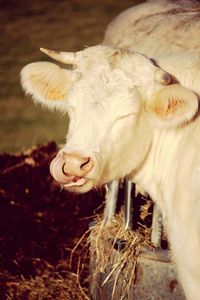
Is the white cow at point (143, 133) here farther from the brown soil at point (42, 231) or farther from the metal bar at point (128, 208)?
the brown soil at point (42, 231)

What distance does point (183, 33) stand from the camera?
15.8 feet

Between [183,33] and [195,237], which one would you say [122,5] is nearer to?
[183,33]

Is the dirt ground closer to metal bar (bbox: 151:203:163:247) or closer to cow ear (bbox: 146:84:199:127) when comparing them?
metal bar (bbox: 151:203:163:247)

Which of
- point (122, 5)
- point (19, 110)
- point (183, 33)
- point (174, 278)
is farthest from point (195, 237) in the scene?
point (122, 5)

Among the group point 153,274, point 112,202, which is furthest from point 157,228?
point 112,202

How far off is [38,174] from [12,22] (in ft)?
44.4

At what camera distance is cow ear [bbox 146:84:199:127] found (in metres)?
3.13

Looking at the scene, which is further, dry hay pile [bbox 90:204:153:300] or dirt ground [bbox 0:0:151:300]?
dirt ground [bbox 0:0:151:300]

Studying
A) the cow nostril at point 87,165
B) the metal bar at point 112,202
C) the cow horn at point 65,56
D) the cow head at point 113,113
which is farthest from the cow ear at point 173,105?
the metal bar at point 112,202

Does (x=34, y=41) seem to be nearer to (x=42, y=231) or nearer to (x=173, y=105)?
(x=42, y=231)

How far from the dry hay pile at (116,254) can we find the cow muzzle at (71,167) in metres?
0.95

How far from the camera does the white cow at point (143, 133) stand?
314 centimetres

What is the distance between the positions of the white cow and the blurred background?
3.07 m

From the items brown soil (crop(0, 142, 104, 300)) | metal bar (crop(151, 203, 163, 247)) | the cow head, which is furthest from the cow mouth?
brown soil (crop(0, 142, 104, 300))
